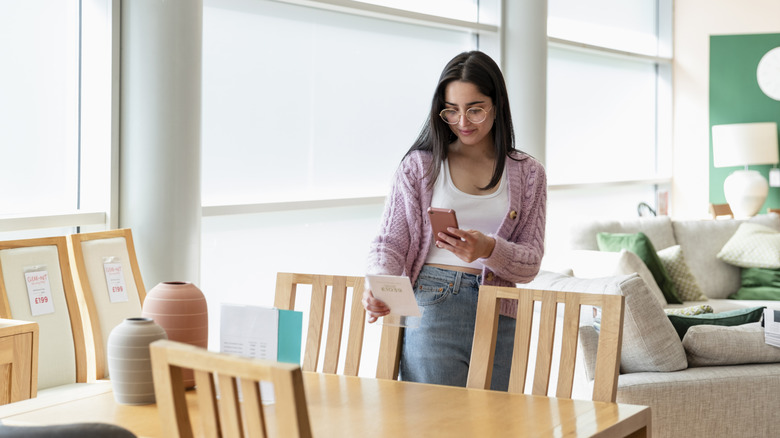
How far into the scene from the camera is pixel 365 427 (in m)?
1.55

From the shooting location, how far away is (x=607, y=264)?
479cm

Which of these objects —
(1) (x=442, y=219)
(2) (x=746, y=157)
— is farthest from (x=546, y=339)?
(2) (x=746, y=157)

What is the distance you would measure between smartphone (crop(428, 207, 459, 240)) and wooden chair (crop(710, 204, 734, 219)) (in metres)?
5.34

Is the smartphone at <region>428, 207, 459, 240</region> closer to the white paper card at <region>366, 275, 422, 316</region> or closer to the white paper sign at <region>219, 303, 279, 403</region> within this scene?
the white paper card at <region>366, 275, 422, 316</region>

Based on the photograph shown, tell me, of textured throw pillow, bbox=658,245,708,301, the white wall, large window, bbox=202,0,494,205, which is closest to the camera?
large window, bbox=202,0,494,205

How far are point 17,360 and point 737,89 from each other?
21.1ft

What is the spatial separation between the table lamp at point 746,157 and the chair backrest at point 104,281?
511 cm

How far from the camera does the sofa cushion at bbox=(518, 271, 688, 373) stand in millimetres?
2875

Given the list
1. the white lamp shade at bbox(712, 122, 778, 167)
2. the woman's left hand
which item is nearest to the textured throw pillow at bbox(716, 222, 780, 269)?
the white lamp shade at bbox(712, 122, 778, 167)

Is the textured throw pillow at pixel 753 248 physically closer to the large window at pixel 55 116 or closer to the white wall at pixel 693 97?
the white wall at pixel 693 97

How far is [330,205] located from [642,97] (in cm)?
410

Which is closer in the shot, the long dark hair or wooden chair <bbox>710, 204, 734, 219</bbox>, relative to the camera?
the long dark hair

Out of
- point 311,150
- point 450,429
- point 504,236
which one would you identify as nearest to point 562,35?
point 311,150

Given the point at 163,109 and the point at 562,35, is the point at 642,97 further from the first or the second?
the point at 163,109
